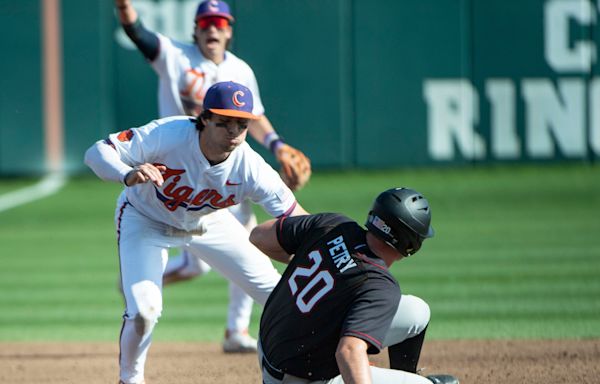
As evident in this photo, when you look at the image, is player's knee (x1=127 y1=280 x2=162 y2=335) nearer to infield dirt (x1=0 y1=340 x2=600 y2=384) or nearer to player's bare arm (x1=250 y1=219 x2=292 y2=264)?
player's bare arm (x1=250 y1=219 x2=292 y2=264)

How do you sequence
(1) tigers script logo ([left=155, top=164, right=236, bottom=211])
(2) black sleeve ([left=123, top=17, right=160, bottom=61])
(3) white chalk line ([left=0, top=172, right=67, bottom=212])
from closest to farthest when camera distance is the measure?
(1) tigers script logo ([left=155, top=164, right=236, bottom=211]) → (2) black sleeve ([left=123, top=17, right=160, bottom=61]) → (3) white chalk line ([left=0, top=172, right=67, bottom=212])

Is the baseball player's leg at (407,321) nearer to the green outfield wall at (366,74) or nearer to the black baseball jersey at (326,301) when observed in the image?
the black baseball jersey at (326,301)

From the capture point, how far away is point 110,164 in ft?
17.6

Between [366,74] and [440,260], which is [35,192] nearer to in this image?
[366,74]

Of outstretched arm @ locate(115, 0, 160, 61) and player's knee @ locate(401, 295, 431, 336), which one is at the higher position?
outstretched arm @ locate(115, 0, 160, 61)

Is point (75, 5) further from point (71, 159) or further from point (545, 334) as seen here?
point (545, 334)

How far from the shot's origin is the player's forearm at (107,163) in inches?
211

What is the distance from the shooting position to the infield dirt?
6.39 meters

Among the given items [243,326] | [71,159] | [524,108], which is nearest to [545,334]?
[243,326]

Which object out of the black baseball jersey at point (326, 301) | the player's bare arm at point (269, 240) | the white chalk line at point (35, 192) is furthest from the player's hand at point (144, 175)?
the white chalk line at point (35, 192)

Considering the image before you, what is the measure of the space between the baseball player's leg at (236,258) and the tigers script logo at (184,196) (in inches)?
12.3

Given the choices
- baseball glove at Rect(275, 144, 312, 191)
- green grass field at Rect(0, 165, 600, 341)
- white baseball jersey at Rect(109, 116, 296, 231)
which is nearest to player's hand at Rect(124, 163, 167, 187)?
white baseball jersey at Rect(109, 116, 296, 231)

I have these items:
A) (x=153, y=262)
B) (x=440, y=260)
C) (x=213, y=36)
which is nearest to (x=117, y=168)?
(x=153, y=262)

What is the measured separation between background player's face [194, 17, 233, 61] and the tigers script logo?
1.92m
